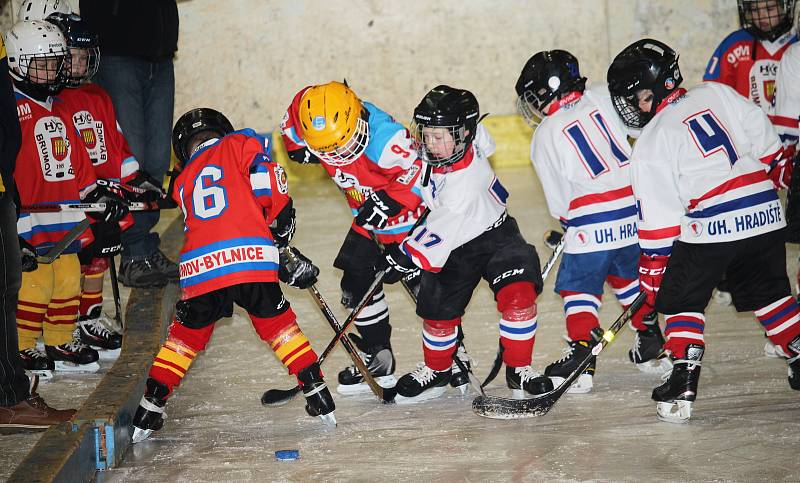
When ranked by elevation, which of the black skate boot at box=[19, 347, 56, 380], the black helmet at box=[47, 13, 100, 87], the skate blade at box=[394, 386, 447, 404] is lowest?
the black skate boot at box=[19, 347, 56, 380]

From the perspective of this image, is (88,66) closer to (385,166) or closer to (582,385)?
(385,166)

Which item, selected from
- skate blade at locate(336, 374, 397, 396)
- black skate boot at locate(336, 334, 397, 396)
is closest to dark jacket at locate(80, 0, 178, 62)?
black skate boot at locate(336, 334, 397, 396)

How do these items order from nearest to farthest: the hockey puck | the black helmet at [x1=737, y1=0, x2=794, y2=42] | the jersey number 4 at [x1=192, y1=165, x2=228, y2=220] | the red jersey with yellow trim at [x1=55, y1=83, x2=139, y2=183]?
the hockey puck
the jersey number 4 at [x1=192, y1=165, x2=228, y2=220]
the red jersey with yellow trim at [x1=55, y1=83, x2=139, y2=183]
the black helmet at [x1=737, y1=0, x2=794, y2=42]

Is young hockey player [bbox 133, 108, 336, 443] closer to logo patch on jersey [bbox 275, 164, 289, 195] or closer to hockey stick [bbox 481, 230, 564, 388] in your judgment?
logo patch on jersey [bbox 275, 164, 289, 195]

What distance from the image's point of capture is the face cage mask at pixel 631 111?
3.03m

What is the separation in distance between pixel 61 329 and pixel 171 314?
67 cm

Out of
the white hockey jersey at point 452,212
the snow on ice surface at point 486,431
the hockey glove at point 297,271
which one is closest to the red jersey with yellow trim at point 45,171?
the snow on ice surface at point 486,431

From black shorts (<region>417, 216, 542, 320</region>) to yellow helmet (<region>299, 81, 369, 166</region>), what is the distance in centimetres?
47

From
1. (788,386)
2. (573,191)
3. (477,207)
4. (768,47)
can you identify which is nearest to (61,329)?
(477,207)

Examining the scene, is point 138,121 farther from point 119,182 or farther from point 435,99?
point 435,99

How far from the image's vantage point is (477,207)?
3207mm

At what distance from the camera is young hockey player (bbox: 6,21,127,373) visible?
357 centimetres

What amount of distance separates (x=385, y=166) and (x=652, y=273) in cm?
88

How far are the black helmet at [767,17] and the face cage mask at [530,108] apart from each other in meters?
1.31
